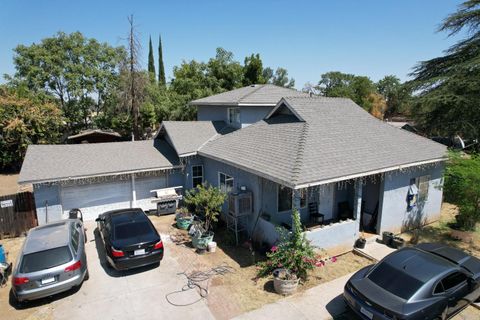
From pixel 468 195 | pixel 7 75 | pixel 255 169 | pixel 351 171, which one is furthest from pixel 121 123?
pixel 468 195

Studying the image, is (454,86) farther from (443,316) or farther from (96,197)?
(96,197)

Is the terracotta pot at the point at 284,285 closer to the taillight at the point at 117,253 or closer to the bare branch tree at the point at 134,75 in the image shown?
the taillight at the point at 117,253

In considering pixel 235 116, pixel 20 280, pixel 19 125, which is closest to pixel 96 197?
pixel 20 280

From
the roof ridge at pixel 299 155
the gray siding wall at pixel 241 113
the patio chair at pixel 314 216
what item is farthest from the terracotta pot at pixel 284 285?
the gray siding wall at pixel 241 113

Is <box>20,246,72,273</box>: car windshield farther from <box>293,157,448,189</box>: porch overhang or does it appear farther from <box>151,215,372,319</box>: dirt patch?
<box>293,157,448,189</box>: porch overhang

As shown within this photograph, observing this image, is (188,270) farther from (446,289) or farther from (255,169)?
(446,289)

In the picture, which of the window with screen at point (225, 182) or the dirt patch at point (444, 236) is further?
the window with screen at point (225, 182)

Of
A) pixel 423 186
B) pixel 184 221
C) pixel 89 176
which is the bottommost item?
pixel 184 221
